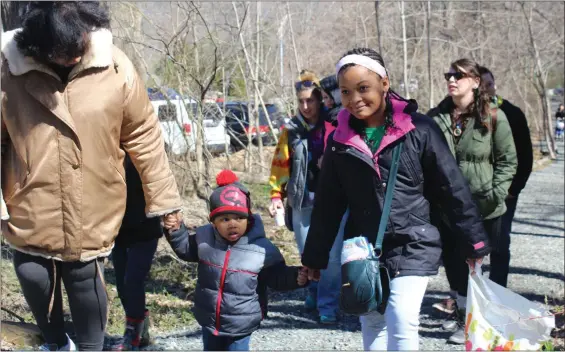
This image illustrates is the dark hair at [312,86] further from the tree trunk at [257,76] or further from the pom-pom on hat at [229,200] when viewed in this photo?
the tree trunk at [257,76]

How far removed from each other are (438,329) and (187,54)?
3617 millimetres

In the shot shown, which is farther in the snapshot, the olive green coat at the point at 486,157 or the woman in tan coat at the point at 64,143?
the olive green coat at the point at 486,157

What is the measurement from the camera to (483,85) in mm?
4859

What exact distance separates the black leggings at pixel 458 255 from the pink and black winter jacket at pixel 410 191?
1660 mm

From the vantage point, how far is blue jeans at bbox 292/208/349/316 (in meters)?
5.32

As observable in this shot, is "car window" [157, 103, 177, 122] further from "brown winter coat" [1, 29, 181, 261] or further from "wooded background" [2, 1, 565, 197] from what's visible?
"brown winter coat" [1, 29, 181, 261]

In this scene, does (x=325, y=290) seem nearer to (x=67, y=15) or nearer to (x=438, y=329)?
(x=438, y=329)

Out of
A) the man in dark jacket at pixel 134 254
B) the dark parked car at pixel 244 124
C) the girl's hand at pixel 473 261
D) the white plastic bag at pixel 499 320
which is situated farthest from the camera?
the dark parked car at pixel 244 124

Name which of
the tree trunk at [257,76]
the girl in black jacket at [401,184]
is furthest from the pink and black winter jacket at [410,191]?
the tree trunk at [257,76]

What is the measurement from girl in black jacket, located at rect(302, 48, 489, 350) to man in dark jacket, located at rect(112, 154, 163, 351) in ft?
4.42

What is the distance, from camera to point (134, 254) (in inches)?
166

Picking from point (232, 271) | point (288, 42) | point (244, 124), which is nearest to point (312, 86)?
point (232, 271)

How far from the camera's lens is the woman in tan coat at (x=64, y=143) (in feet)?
9.98

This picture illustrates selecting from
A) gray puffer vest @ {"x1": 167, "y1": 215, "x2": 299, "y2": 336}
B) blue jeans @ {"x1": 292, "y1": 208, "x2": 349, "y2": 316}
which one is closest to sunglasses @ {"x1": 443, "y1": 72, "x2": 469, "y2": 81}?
blue jeans @ {"x1": 292, "y1": 208, "x2": 349, "y2": 316}
